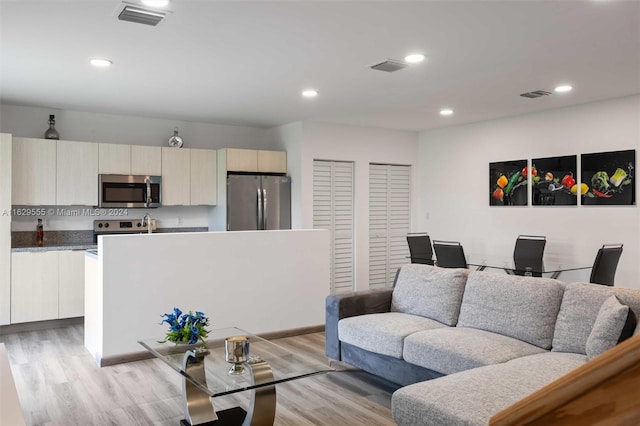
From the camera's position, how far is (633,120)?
5.43 metres

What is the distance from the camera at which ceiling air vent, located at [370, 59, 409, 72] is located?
4.17 m

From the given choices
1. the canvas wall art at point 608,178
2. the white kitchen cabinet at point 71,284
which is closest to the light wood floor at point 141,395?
the white kitchen cabinet at point 71,284

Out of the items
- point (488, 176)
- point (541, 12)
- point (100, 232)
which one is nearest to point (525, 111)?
point (488, 176)

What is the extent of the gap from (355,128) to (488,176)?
77.5 inches

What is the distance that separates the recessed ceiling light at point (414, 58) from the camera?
398 cm

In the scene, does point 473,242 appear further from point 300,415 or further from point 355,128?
point 300,415

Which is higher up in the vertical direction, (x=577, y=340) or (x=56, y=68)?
(x=56, y=68)

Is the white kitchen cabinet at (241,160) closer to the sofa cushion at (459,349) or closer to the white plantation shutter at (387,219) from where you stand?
the white plantation shutter at (387,219)

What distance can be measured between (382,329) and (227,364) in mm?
1198

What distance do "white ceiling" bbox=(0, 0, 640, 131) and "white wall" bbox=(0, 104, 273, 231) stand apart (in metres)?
0.27

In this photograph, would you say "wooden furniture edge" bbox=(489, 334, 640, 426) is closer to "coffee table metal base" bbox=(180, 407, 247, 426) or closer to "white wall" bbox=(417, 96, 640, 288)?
"coffee table metal base" bbox=(180, 407, 247, 426)

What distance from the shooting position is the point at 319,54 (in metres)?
3.98

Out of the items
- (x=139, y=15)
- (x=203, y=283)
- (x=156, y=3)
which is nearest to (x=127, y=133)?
(x=203, y=283)

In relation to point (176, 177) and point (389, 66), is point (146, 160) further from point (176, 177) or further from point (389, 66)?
point (389, 66)
